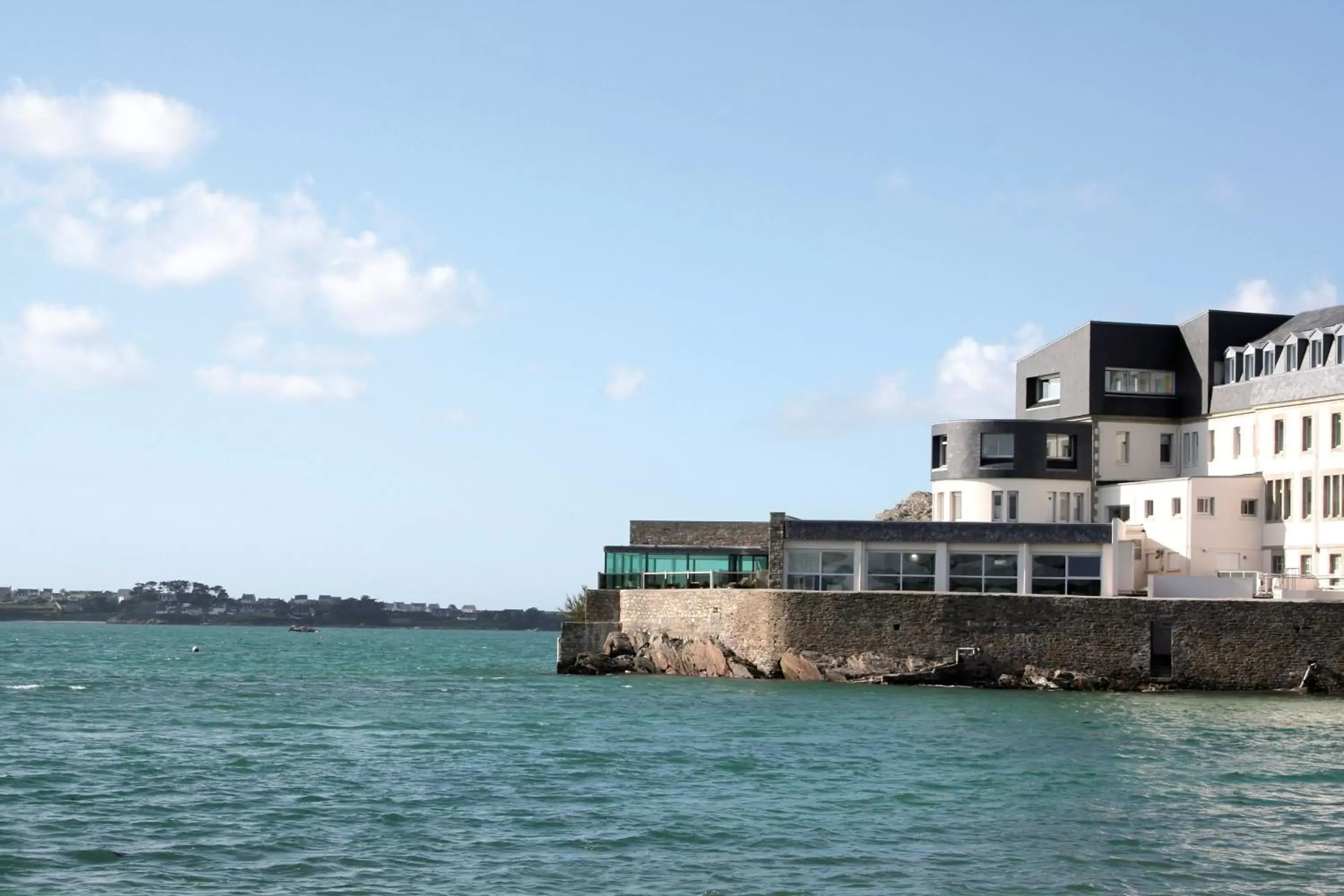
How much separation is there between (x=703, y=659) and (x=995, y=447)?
14565mm

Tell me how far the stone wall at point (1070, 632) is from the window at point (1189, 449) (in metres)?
14.2

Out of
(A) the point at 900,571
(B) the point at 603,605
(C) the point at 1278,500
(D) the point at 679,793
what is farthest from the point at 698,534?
(D) the point at 679,793

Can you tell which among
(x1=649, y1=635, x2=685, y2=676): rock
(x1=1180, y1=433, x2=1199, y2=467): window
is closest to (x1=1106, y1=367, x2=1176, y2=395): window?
(x1=1180, y1=433, x2=1199, y2=467): window

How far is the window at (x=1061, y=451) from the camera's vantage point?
69.7 meters

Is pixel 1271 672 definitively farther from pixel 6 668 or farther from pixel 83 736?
pixel 6 668

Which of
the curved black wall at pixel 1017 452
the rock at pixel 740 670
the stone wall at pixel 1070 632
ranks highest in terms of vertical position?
the curved black wall at pixel 1017 452

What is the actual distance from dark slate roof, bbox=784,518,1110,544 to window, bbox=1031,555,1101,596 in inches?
24.9

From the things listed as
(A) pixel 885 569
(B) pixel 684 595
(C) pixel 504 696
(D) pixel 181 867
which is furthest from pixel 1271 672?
(D) pixel 181 867

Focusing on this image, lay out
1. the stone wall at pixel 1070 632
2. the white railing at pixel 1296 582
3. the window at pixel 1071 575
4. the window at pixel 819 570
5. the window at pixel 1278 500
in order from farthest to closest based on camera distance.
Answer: the window at pixel 1278 500
the window at pixel 819 570
the window at pixel 1071 575
the white railing at pixel 1296 582
the stone wall at pixel 1070 632

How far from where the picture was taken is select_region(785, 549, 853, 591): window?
6300cm

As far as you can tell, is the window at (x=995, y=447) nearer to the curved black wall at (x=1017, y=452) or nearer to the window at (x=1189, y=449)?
the curved black wall at (x=1017, y=452)

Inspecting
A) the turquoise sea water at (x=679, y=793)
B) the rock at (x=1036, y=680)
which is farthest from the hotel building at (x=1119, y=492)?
the turquoise sea water at (x=679, y=793)

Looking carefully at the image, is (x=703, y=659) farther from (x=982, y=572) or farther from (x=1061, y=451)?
(x=1061, y=451)

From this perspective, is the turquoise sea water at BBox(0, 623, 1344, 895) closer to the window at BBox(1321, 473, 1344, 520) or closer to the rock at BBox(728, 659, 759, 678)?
the rock at BBox(728, 659, 759, 678)
